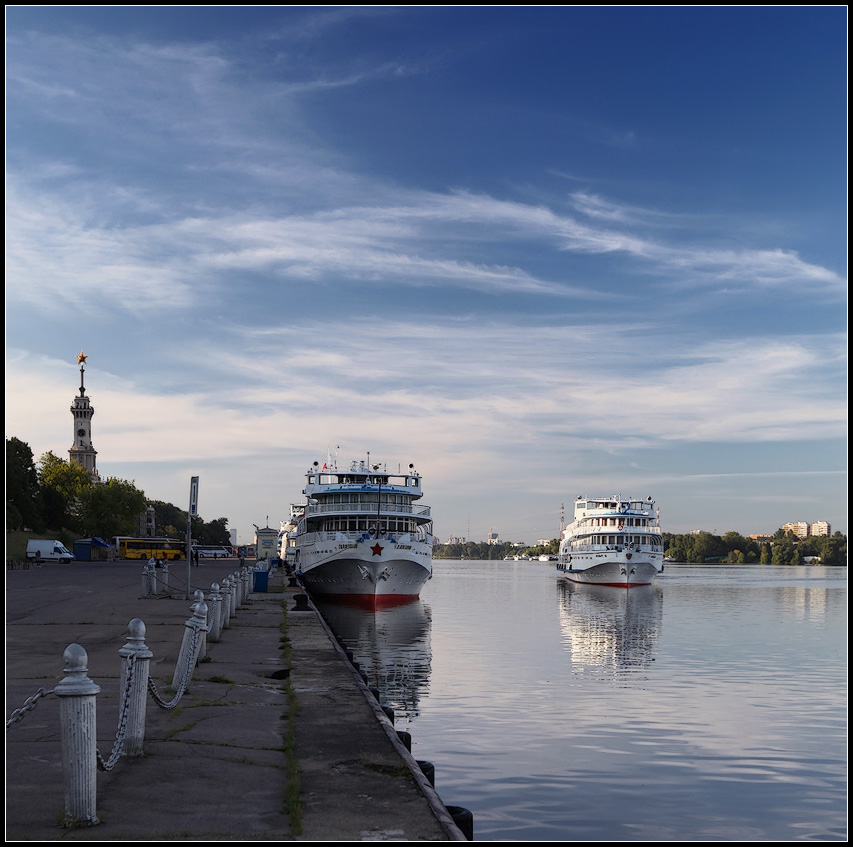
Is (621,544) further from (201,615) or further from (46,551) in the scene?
(201,615)

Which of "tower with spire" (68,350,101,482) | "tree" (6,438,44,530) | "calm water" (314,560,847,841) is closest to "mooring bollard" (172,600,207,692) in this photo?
"calm water" (314,560,847,841)

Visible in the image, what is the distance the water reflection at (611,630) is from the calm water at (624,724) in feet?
0.64

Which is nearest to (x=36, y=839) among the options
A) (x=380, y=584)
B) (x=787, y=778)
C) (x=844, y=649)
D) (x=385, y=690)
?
(x=787, y=778)

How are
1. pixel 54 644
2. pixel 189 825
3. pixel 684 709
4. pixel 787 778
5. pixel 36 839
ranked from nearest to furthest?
pixel 36 839 → pixel 189 825 → pixel 787 778 → pixel 54 644 → pixel 684 709

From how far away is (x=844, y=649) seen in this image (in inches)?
1471

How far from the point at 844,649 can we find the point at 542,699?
2153 cm

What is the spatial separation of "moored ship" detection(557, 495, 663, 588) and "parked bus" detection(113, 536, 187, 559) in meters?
53.6

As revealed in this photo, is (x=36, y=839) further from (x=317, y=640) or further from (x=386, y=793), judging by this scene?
(x=317, y=640)

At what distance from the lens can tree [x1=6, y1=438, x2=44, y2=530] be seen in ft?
322

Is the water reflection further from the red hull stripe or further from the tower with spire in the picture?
the tower with spire

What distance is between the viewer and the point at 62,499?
418 feet

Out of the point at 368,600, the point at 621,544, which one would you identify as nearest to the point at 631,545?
the point at 621,544

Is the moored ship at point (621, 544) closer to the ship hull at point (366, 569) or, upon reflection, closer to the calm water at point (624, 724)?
the ship hull at point (366, 569)

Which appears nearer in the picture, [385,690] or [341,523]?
[385,690]
